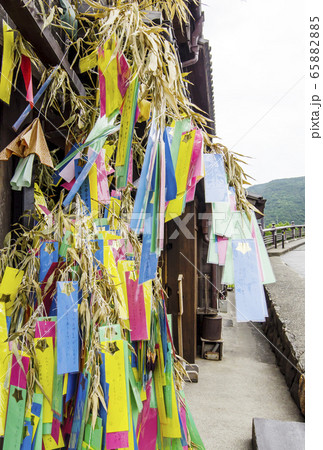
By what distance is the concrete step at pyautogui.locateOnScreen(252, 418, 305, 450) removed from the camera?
2907 mm

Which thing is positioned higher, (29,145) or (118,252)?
(29,145)

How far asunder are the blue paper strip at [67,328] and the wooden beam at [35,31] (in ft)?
3.17

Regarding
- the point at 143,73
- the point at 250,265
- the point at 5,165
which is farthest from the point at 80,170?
the point at 250,265

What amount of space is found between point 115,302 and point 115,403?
0.38m

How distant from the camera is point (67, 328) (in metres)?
1.26

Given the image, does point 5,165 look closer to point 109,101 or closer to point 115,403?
point 109,101

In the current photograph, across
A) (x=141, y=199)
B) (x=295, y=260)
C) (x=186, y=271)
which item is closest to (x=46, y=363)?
(x=141, y=199)

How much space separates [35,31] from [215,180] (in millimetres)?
921

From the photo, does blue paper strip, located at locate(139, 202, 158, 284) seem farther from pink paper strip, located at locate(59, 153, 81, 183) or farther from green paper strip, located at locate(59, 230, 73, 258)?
pink paper strip, located at locate(59, 153, 81, 183)

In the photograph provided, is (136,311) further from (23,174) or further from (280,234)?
(280,234)

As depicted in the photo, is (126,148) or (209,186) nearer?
(126,148)

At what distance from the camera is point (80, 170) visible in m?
1.54

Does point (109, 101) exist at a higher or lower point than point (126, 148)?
higher

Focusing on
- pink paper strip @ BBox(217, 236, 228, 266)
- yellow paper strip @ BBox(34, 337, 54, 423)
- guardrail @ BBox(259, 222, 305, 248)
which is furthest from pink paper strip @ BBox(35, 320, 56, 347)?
Result: guardrail @ BBox(259, 222, 305, 248)
